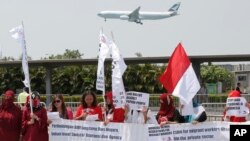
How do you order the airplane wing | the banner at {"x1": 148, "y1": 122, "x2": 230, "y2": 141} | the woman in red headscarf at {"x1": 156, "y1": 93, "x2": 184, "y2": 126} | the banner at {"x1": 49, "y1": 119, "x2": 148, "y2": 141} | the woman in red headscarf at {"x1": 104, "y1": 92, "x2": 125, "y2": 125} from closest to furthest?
the banner at {"x1": 148, "y1": 122, "x2": 230, "y2": 141}
the woman in red headscarf at {"x1": 156, "y1": 93, "x2": 184, "y2": 126}
the banner at {"x1": 49, "y1": 119, "x2": 148, "y2": 141}
the woman in red headscarf at {"x1": 104, "y1": 92, "x2": 125, "y2": 125}
the airplane wing

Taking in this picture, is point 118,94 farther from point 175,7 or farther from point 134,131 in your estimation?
point 175,7

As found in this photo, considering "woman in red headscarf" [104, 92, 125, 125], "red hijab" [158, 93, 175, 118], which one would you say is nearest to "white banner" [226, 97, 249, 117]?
"red hijab" [158, 93, 175, 118]

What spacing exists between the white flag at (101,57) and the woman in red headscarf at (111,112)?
11.6 inches

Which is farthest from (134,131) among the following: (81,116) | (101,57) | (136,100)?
(101,57)

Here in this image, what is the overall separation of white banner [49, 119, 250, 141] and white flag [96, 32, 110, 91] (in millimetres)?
770

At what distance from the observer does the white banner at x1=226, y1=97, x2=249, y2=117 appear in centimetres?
1170

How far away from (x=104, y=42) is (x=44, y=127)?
2.03 metres

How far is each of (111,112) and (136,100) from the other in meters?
0.67

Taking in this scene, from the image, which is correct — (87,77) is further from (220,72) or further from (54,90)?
(220,72)

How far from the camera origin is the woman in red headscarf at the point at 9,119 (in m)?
10.8

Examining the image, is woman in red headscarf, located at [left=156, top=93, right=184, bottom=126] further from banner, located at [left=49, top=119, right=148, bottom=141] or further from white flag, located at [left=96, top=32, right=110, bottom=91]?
white flag, located at [left=96, top=32, right=110, bottom=91]

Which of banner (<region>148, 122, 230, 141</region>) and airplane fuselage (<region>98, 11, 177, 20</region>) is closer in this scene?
banner (<region>148, 122, 230, 141</region>)

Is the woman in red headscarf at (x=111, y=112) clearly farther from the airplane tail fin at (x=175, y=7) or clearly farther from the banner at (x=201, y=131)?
the airplane tail fin at (x=175, y=7)

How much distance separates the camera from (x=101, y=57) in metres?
11.4
